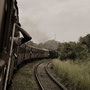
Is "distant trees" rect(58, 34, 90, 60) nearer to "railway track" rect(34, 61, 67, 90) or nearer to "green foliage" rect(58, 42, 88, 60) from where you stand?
"green foliage" rect(58, 42, 88, 60)

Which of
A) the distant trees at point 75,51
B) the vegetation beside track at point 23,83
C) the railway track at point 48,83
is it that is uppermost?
the distant trees at point 75,51

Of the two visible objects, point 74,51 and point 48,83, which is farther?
point 74,51

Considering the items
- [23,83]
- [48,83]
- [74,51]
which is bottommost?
[48,83]

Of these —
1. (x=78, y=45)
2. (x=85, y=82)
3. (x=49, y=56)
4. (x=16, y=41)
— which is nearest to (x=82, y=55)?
(x=78, y=45)

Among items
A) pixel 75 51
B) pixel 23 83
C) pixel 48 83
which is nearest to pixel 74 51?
pixel 75 51

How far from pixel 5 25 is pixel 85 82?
655 cm

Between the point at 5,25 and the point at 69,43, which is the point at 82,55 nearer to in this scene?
the point at 69,43

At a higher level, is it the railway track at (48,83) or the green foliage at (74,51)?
the green foliage at (74,51)

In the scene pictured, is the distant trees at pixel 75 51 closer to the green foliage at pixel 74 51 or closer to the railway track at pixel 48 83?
the green foliage at pixel 74 51

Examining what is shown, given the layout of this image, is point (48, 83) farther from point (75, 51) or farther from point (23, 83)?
point (75, 51)

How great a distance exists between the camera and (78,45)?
17.1 m

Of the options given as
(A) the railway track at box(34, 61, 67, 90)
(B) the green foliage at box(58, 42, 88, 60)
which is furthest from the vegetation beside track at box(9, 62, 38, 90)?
(B) the green foliage at box(58, 42, 88, 60)

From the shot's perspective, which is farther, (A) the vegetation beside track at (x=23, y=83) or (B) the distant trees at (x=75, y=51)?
(B) the distant trees at (x=75, y=51)

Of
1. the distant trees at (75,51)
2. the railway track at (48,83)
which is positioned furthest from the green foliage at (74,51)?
the railway track at (48,83)
